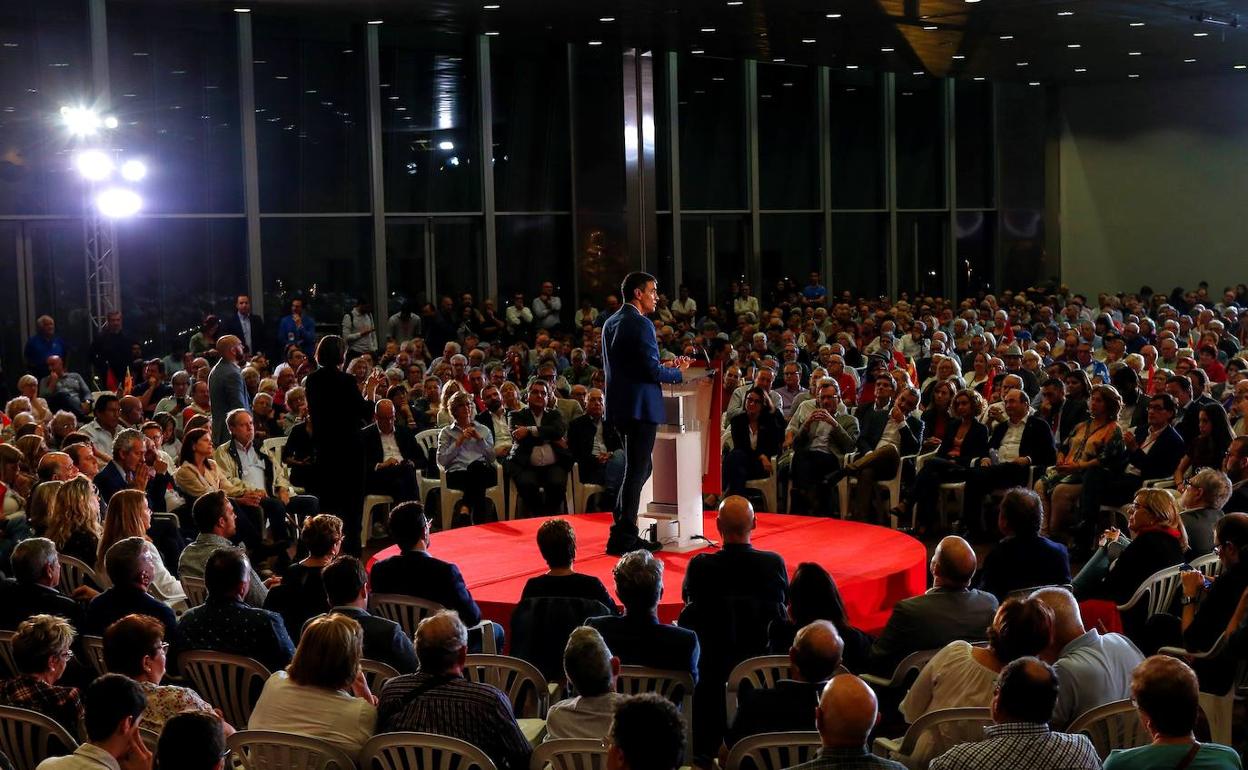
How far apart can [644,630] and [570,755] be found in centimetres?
104

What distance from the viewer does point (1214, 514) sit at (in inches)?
244

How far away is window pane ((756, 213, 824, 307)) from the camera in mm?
21078

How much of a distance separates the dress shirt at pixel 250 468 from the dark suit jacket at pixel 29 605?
3518mm

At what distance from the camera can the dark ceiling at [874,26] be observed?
14.3 metres

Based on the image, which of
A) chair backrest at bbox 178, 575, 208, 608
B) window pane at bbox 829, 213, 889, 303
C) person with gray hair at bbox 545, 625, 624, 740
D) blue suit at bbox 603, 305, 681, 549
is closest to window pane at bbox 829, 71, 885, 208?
window pane at bbox 829, 213, 889, 303

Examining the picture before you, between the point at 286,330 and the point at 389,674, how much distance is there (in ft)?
35.8

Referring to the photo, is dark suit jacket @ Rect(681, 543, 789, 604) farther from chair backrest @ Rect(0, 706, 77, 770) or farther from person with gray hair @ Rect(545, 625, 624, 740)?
chair backrest @ Rect(0, 706, 77, 770)

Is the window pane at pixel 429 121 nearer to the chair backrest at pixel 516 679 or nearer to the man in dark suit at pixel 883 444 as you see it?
Result: the man in dark suit at pixel 883 444

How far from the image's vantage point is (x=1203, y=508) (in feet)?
20.4

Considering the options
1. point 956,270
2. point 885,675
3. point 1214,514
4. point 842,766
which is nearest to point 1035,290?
point 956,270

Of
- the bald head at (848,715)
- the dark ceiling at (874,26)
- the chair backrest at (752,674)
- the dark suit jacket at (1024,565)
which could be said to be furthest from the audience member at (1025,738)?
the dark ceiling at (874,26)

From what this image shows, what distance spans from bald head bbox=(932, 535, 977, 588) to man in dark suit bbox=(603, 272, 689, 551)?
2.09m

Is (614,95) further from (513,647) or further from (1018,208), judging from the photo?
(513,647)

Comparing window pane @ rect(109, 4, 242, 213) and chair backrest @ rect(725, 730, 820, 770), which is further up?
window pane @ rect(109, 4, 242, 213)
